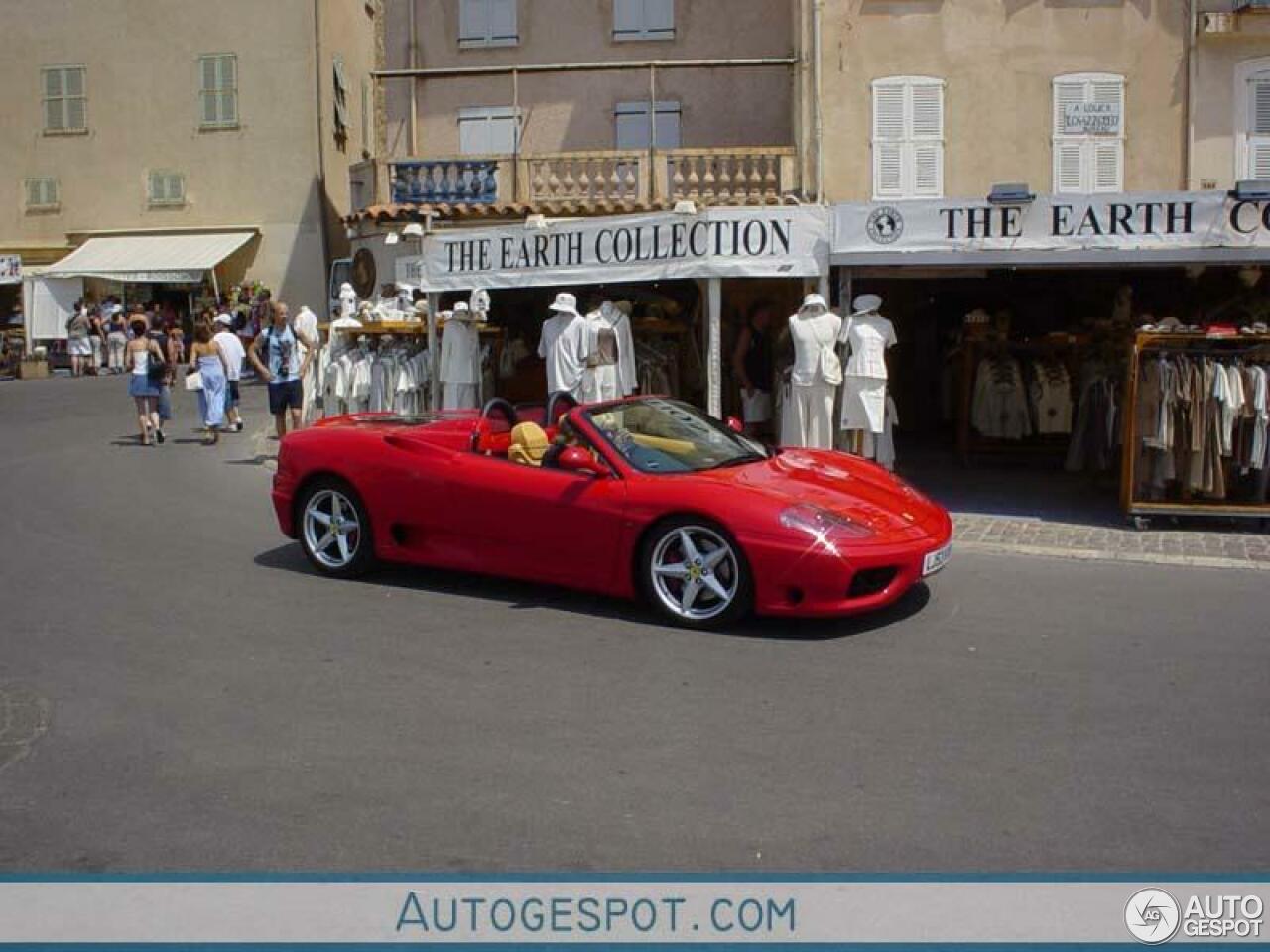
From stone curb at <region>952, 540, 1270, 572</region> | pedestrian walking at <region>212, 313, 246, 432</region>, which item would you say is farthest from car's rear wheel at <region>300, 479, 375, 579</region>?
pedestrian walking at <region>212, 313, 246, 432</region>

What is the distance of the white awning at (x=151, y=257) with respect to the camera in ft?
113

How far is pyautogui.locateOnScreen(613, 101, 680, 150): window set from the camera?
25.0m

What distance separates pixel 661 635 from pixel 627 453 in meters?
1.17

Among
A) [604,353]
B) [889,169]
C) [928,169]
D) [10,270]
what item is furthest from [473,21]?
[10,270]

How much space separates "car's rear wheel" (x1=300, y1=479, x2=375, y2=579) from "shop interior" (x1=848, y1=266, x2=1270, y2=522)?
5.06m

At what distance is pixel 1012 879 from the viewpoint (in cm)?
428

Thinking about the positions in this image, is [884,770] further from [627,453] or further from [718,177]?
[718,177]

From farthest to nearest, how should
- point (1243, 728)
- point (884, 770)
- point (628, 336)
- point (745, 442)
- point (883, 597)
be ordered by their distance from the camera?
1. point (628, 336)
2. point (745, 442)
3. point (883, 597)
4. point (1243, 728)
5. point (884, 770)

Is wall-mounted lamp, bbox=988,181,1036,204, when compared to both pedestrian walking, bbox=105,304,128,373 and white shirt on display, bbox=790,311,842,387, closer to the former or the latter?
white shirt on display, bbox=790,311,842,387

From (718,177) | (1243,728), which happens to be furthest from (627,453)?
(718,177)

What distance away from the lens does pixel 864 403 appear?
11.7m

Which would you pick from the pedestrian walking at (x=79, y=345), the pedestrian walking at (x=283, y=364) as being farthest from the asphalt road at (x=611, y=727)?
the pedestrian walking at (x=79, y=345)

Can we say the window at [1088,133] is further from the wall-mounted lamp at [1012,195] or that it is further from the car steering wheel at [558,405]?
the car steering wheel at [558,405]

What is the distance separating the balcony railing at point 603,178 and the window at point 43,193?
1770 centimetres
